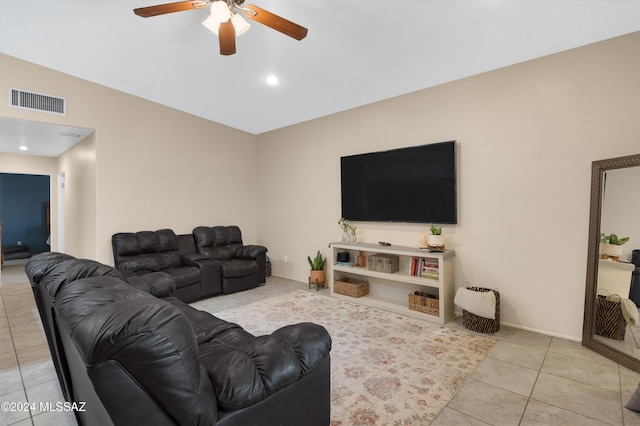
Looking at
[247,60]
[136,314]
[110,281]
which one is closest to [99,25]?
[247,60]

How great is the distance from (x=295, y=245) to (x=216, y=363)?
14.1ft

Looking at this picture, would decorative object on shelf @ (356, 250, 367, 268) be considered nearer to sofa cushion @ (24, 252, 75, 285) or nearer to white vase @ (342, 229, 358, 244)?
white vase @ (342, 229, 358, 244)

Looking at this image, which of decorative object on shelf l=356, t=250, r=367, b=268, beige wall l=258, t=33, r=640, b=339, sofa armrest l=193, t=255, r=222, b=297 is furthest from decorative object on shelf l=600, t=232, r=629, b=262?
sofa armrest l=193, t=255, r=222, b=297

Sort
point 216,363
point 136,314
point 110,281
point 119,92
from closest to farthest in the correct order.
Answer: point 136,314
point 216,363
point 110,281
point 119,92

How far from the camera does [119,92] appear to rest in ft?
15.1

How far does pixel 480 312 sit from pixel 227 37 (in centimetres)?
342

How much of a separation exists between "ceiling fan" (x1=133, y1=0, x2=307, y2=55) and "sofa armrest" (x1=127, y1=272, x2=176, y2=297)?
219cm

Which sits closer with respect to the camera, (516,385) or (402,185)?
(516,385)

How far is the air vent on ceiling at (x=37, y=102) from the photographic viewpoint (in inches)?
150

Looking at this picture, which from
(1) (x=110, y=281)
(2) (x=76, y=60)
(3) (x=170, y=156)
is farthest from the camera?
(3) (x=170, y=156)

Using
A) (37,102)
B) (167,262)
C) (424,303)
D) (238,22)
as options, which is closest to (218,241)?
(167,262)

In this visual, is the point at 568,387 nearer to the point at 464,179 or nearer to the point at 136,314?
the point at 464,179

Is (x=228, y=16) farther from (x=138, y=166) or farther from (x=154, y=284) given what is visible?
(x=138, y=166)

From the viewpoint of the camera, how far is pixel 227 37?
2.55 m
